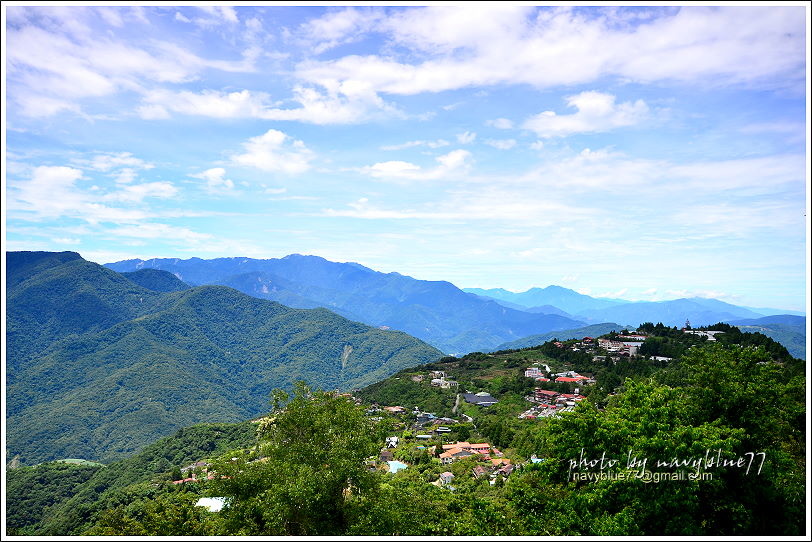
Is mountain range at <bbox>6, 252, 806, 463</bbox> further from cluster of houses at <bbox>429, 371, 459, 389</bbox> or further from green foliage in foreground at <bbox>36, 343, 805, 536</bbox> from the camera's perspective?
green foliage in foreground at <bbox>36, 343, 805, 536</bbox>

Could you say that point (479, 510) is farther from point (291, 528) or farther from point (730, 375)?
point (730, 375)

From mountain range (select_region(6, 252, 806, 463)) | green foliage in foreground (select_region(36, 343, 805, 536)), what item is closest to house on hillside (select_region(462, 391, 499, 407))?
green foliage in foreground (select_region(36, 343, 805, 536))

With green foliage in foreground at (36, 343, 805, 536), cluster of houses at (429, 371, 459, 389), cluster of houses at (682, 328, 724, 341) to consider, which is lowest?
cluster of houses at (429, 371, 459, 389)

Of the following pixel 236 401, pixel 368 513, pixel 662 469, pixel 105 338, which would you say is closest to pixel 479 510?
pixel 368 513

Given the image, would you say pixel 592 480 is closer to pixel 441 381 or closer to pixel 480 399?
pixel 480 399

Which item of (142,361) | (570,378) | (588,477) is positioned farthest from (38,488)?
(142,361)

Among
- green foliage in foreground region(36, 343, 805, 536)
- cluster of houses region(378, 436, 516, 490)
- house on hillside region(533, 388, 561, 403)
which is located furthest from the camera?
house on hillside region(533, 388, 561, 403)

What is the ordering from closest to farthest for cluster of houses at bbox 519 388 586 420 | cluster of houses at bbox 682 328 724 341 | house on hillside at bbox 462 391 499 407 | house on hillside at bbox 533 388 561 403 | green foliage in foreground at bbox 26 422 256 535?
cluster of houses at bbox 519 388 586 420 < house on hillside at bbox 533 388 561 403 < green foliage in foreground at bbox 26 422 256 535 < house on hillside at bbox 462 391 499 407 < cluster of houses at bbox 682 328 724 341
